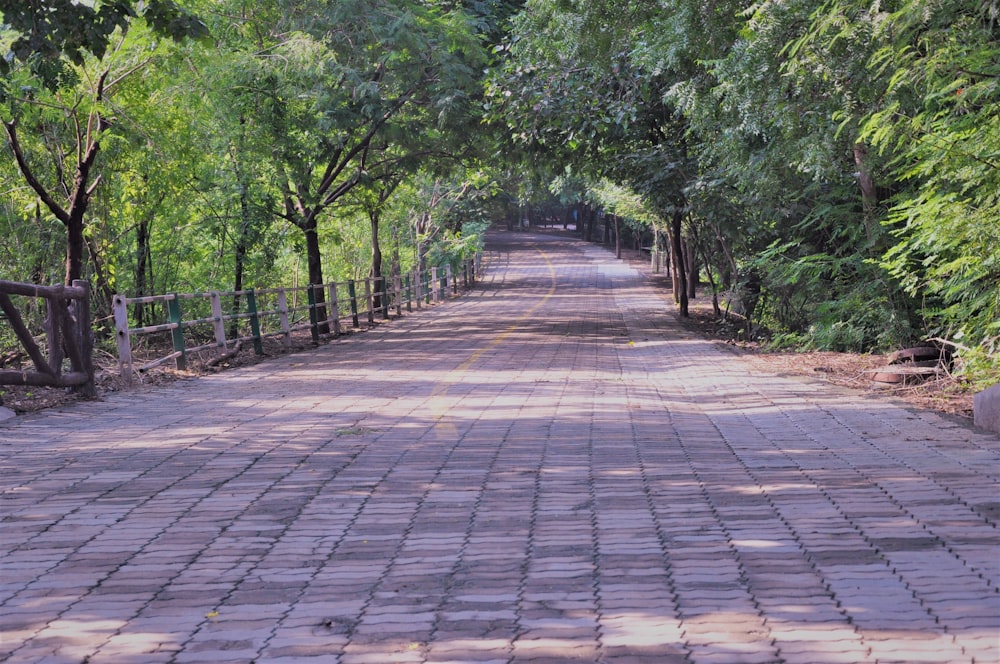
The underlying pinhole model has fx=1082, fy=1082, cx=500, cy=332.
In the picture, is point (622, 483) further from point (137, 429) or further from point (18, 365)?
point (18, 365)

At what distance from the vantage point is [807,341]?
1711 cm

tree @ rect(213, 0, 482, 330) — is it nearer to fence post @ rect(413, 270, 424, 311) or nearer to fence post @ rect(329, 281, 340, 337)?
fence post @ rect(329, 281, 340, 337)

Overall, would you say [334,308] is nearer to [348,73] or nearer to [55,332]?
[348,73]

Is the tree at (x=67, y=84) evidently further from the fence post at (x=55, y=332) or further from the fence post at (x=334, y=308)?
the fence post at (x=334, y=308)

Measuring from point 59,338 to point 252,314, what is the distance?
7.12 meters

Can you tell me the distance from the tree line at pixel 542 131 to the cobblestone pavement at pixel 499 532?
3042mm

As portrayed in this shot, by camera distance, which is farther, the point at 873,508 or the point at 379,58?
the point at 379,58

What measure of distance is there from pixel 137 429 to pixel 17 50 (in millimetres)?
3543

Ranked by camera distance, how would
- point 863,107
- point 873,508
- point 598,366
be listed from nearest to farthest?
point 873,508, point 863,107, point 598,366

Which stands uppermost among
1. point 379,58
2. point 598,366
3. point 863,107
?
point 379,58

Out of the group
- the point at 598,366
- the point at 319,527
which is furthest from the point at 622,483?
the point at 598,366

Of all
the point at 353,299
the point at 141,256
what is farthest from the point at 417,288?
the point at 141,256

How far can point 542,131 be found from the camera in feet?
73.3

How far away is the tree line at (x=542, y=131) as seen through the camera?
33.0 feet
